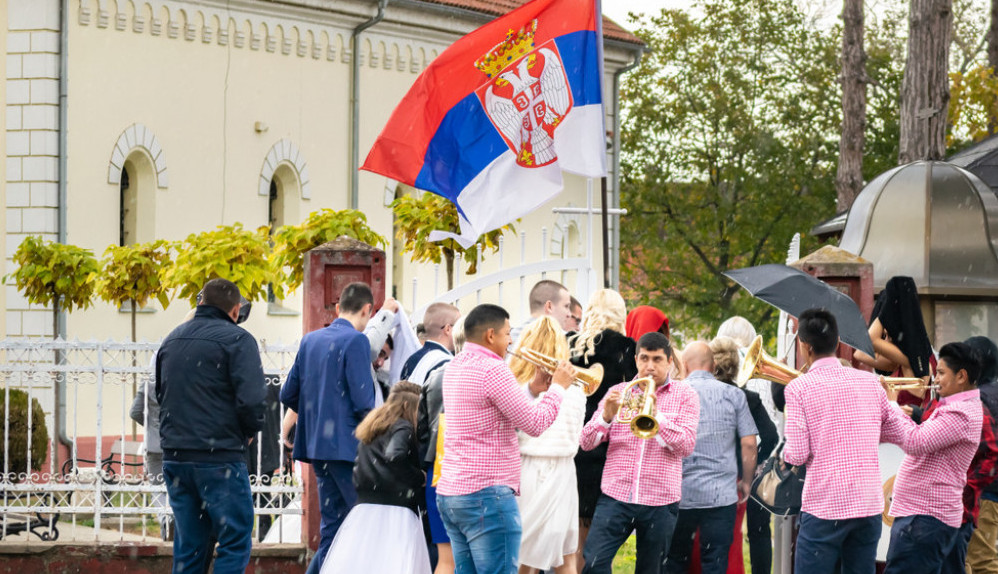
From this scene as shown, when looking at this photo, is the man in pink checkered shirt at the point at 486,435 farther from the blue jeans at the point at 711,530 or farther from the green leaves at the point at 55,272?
the green leaves at the point at 55,272

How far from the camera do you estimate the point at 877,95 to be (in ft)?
125

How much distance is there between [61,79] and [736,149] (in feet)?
64.6

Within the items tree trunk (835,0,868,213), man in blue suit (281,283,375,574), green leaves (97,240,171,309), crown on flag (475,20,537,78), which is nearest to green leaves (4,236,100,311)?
green leaves (97,240,171,309)

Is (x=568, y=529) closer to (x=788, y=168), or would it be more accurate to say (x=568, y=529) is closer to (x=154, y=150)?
(x=154, y=150)

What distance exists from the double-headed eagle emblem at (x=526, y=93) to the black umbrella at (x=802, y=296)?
2.41 m

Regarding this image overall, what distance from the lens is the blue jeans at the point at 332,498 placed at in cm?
973

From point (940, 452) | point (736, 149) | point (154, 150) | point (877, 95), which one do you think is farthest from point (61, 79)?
point (877, 95)

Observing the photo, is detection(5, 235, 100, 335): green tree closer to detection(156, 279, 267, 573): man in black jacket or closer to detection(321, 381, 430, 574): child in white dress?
detection(156, 279, 267, 573): man in black jacket

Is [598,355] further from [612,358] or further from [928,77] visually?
[928,77]

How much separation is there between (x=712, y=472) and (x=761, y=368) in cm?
86

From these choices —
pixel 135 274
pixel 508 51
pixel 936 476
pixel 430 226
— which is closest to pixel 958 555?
pixel 936 476

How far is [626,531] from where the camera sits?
29.1 feet

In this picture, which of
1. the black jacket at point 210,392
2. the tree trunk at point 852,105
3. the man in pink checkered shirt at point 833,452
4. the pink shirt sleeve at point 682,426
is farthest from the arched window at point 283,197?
the man in pink checkered shirt at point 833,452

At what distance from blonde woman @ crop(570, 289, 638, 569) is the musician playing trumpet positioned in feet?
0.89
